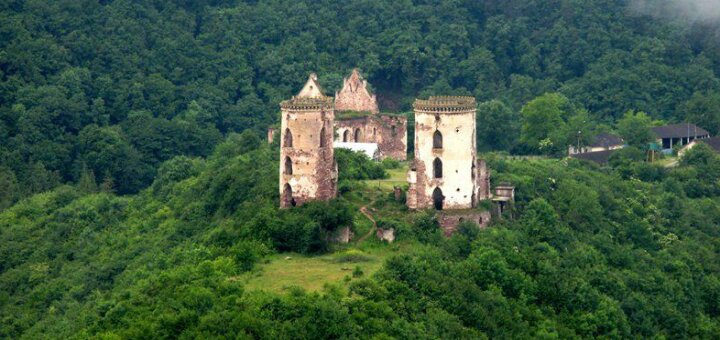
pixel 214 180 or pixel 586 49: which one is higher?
pixel 586 49

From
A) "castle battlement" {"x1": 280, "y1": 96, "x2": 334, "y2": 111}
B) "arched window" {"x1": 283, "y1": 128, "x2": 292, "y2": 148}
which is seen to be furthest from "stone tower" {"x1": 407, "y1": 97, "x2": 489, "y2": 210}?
"arched window" {"x1": 283, "y1": 128, "x2": 292, "y2": 148}

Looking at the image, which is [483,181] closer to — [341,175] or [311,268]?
[341,175]

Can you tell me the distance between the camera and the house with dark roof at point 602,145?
310 ft

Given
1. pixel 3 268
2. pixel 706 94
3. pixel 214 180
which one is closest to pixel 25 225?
pixel 3 268

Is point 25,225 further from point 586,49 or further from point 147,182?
point 586,49

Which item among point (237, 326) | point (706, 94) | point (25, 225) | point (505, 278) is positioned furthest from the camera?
point (706, 94)

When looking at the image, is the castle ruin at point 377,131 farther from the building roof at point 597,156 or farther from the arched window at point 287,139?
the arched window at point 287,139

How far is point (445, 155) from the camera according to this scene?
67062 millimetres

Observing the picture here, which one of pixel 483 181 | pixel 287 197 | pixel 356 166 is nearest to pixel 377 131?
pixel 356 166

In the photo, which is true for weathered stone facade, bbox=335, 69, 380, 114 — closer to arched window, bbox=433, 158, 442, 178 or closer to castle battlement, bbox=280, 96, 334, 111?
arched window, bbox=433, 158, 442, 178

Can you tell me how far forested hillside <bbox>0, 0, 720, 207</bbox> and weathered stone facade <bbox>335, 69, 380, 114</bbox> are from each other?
35.2 feet

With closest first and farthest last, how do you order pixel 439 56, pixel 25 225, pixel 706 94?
pixel 25 225
pixel 706 94
pixel 439 56

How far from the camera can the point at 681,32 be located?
121062 millimetres

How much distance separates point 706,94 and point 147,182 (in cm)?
3954
